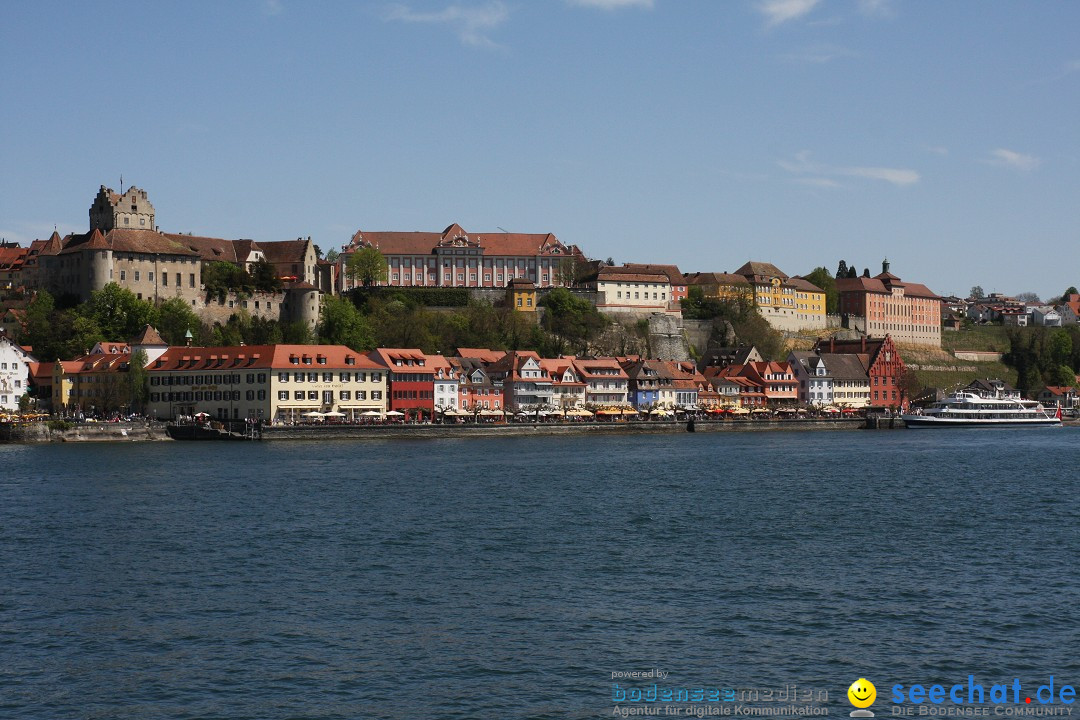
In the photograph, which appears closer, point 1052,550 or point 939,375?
point 1052,550

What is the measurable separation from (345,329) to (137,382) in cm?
1754

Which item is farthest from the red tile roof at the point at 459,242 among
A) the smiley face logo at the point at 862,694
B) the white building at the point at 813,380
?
the smiley face logo at the point at 862,694

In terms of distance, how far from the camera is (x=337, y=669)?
68.7ft

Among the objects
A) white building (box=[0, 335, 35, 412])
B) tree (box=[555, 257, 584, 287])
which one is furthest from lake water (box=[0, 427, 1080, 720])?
tree (box=[555, 257, 584, 287])

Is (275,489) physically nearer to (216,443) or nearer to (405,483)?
(405,483)

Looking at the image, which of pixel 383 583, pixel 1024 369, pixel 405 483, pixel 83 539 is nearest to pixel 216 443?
pixel 405 483

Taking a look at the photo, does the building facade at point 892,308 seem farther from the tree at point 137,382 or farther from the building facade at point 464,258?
the tree at point 137,382

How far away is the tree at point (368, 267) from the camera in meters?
114

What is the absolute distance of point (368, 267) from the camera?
115m

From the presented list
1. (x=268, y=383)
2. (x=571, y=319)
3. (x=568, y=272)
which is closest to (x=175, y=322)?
(x=268, y=383)

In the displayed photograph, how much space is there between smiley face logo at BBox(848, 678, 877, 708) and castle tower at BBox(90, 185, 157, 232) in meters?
88.9

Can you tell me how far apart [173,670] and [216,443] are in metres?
55.4

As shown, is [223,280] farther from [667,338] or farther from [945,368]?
[945,368]

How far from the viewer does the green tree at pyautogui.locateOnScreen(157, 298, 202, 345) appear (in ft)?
303
